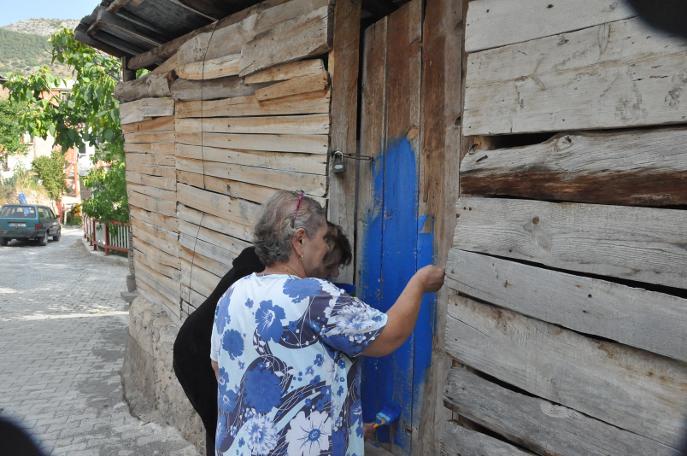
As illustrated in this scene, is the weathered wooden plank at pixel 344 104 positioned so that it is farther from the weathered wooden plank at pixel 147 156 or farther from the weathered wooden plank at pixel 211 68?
the weathered wooden plank at pixel 147 156

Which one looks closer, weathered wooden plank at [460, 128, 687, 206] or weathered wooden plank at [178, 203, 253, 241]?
weathered wooden plank at [460, 128, 687, 206]

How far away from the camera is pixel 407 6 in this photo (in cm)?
267

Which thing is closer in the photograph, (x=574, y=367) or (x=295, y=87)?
(x=574, y=367)

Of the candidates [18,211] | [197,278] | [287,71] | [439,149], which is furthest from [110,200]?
[439,149]

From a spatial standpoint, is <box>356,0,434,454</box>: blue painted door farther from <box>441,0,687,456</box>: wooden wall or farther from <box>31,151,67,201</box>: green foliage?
<box>31,151,67,201</box>: green foliage

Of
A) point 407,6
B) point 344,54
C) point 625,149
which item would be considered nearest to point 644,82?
point 625,149

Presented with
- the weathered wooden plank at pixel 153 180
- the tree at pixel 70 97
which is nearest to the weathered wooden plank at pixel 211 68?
the weathered wooden plank at pixel 153 180

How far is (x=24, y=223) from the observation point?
21.6 m

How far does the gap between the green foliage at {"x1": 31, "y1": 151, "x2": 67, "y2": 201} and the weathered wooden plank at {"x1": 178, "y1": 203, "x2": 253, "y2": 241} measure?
3573 cm

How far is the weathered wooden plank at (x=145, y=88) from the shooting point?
5.10 meters

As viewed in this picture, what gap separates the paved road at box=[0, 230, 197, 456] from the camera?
493cm

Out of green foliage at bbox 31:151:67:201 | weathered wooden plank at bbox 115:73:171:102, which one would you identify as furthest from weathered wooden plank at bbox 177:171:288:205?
green foliage at bbox 31:151:67:201

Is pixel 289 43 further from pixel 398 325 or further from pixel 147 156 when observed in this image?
pixel 147 156

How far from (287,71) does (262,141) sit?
504mm
